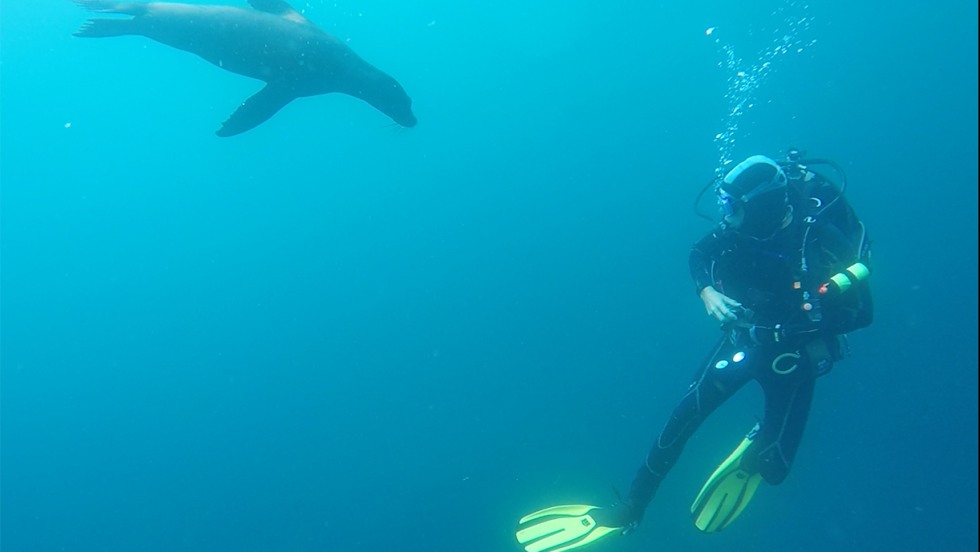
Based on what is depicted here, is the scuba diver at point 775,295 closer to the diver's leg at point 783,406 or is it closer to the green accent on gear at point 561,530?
the diver's leg at point 783,406

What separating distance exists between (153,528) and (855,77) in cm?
3267

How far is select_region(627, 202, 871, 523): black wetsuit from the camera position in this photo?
4.81 meters

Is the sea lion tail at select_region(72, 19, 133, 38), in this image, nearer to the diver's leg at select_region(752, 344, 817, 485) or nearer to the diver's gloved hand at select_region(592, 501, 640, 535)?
the diver's gloved hand at select_region(592, 501, 640, 535)

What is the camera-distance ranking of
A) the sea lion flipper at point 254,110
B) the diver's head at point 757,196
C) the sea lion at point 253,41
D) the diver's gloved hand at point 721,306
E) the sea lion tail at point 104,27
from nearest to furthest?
the diver's head at point 757,196
the diver's gloved hand at point 721,306
the sea lion tail at point 104,27
the sea lion at point 253,41
the sea lion flipper at point 254,110

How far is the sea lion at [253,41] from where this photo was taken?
742cm

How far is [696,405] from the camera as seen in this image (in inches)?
221

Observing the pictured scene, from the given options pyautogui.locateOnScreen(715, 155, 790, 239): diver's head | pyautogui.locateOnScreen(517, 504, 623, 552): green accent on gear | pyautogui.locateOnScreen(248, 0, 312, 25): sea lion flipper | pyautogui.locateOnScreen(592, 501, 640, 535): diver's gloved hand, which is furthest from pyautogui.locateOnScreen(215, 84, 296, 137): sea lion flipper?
pyautogui.locateOnScreen(592, 501, 640, 535): diver's gloved hand

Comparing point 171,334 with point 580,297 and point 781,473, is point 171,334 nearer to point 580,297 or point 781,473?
point 580,297

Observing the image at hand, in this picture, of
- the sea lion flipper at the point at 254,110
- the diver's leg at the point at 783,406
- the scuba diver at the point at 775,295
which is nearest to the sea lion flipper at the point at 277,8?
the sea lion flipper at the point at 254,110

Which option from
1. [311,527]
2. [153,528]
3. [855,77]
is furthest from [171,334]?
[855,77]

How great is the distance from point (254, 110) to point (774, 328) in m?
7.06

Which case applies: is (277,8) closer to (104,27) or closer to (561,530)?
(104,27)

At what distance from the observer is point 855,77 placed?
2495cm

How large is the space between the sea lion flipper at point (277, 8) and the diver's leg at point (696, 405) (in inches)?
262
